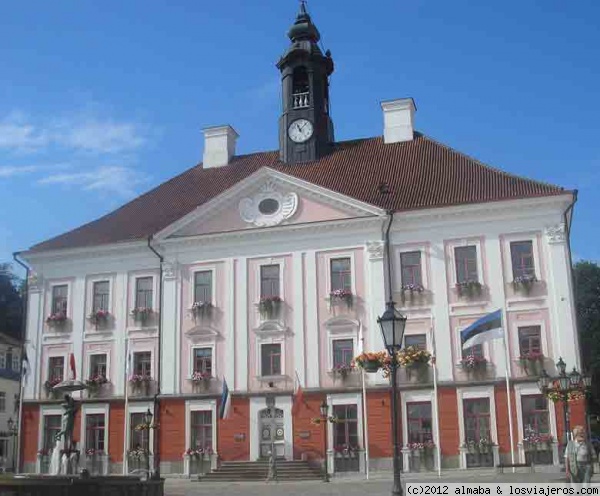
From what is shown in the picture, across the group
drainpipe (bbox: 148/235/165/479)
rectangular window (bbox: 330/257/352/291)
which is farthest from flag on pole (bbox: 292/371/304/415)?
drainpipe (bbox: 148/235/165/479)

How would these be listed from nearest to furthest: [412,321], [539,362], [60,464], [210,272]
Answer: [60,464] < [539,362] < [412,321] < [210,272]

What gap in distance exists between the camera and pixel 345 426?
32906mm

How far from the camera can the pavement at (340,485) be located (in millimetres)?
24531

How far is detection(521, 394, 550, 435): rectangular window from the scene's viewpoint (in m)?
30.8

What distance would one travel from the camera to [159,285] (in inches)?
1462

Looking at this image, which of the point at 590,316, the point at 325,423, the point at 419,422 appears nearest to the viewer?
the point at 419,422

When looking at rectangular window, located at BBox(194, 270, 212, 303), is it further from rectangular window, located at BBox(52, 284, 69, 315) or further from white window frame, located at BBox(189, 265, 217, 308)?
rectangular window, located at BBox(52, 284, 69, 315)

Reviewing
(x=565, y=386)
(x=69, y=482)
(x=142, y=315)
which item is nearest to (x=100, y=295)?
(x=142, y=315)

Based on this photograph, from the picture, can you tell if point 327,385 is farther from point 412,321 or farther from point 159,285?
point 159,285

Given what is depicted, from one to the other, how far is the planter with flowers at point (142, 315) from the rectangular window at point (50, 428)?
5.86 metres

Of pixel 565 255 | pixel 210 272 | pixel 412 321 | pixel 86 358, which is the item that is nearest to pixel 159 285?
pixel 210 272

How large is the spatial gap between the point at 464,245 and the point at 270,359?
968 cm

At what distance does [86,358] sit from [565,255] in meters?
21.8

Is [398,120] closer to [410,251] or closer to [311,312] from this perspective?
[410,251]
